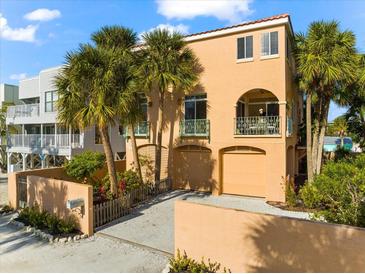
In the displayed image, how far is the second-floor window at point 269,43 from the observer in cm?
1523

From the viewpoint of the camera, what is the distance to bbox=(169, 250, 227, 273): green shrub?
773 cm

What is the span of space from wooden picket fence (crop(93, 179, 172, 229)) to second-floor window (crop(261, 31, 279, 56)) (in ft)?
32.9

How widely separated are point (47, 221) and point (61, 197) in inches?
44.4

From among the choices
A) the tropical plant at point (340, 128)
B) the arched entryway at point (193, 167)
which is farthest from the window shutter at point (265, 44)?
the tropical plant at point (340, 128)

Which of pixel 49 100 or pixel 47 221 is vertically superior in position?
pixel 49 100

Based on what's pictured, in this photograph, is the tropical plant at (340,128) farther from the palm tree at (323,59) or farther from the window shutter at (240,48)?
the window shutter at (240,48)

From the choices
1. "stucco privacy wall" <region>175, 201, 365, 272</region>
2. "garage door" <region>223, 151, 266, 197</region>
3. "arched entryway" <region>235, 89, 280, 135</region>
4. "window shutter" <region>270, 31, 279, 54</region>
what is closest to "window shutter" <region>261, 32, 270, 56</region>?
"window shutter" <region>270, 31, 279, 54</region>

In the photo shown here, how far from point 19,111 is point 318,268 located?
99.9 ft

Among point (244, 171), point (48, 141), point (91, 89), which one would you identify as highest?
point (91, 89)

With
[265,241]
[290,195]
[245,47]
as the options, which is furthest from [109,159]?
[245,47]

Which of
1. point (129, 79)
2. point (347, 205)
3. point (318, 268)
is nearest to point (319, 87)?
point (347, 205)

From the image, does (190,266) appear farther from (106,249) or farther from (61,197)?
(61,197)

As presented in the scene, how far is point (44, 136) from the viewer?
24891 millimetres

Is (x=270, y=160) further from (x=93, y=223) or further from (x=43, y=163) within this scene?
(x=43, y=163)
